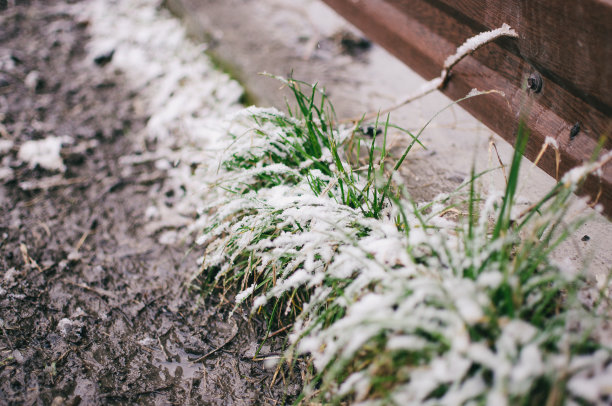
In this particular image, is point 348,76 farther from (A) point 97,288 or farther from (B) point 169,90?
(A) point 97,288

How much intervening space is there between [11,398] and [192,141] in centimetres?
159

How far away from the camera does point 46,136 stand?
2580 mm

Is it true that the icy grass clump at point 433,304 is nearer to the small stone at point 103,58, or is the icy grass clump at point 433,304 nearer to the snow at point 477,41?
the snow at point 477,41

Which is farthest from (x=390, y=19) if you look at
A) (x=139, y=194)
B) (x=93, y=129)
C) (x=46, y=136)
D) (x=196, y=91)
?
(x=46, y=136)

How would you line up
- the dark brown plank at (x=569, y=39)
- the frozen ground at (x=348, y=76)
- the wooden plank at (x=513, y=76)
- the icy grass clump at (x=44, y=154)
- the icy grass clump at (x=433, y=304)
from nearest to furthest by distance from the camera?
the icy grass clump at (x=433, y=304), the dark brown plank at (x=569, y=39), the wooden plank at (x=513, y=76), the frozen ground at (x=348, y=76), the icy grass clump at (x=44, y=154)

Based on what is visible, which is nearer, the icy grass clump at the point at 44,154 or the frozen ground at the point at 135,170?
the frozen ground at the point at 135,170

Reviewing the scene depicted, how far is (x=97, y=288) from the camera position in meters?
1.82

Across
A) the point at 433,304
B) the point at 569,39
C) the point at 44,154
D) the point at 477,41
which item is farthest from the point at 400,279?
the point at 44,154

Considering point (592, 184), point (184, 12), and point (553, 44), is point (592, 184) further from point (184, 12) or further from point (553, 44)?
point (184, 12)

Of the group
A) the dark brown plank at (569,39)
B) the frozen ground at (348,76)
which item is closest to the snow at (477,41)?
the dark brown plank at (569,39)

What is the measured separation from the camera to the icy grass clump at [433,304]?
3.15 feet

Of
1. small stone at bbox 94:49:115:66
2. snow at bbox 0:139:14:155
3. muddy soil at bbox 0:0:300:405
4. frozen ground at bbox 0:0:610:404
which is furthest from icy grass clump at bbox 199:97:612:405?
small stone at bbox 94:49:115:66

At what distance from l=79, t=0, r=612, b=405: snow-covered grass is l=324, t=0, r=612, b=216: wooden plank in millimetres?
269

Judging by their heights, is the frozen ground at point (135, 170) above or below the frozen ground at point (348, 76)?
below
